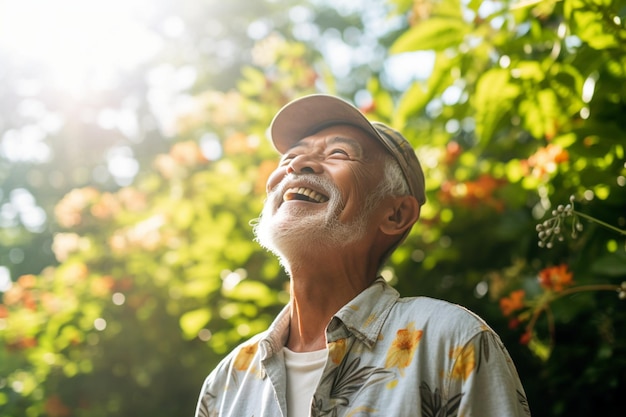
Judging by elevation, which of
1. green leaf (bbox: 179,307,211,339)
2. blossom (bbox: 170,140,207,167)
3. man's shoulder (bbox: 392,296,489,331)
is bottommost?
green leaf (bbox: 179,307,211,339)

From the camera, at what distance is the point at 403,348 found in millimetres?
1442

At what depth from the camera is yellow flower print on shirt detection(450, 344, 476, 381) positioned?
1344mm

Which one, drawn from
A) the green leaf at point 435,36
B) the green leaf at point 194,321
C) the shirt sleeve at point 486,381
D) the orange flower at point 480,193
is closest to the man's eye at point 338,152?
the green leaf at point 435,36

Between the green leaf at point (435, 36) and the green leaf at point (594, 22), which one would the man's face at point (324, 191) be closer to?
the green leaf at point (435, 36)

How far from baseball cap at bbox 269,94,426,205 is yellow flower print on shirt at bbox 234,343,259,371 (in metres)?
0.63

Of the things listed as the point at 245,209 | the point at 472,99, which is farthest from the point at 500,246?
the point at 245,209

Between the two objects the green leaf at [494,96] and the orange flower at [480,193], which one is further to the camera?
the orange flower at [480,193]

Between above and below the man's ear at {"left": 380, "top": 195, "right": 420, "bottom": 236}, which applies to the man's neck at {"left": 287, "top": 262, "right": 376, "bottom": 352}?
below

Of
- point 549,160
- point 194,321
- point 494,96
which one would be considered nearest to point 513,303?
point 549,160

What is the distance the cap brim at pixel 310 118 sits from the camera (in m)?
1.87

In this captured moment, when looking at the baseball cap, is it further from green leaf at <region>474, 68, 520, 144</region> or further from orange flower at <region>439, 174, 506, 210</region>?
orange flower at <region>439, 174, 506, 210</region>

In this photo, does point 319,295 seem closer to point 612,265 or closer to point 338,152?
point 338,152

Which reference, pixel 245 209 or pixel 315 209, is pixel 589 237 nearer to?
pixel 315 209

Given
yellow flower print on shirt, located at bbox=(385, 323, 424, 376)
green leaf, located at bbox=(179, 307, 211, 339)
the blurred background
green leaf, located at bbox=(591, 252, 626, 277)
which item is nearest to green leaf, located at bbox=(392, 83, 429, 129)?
the blurred background
